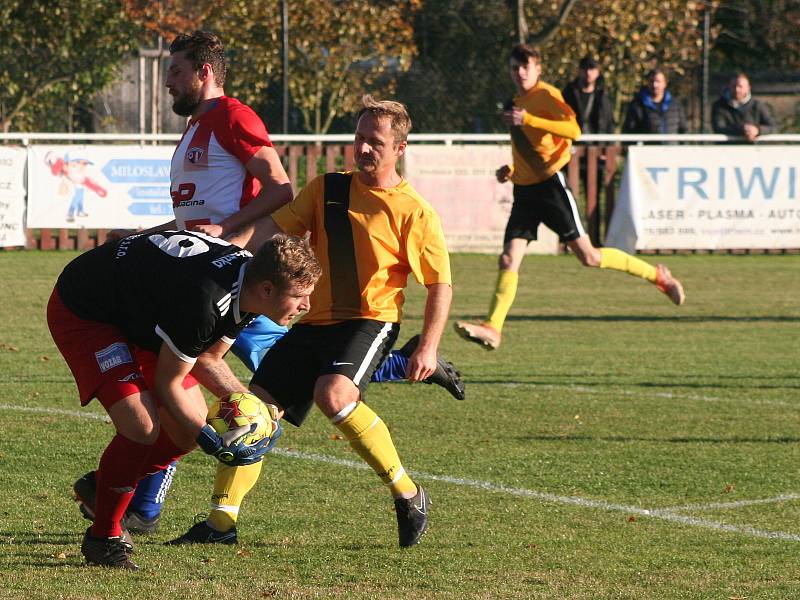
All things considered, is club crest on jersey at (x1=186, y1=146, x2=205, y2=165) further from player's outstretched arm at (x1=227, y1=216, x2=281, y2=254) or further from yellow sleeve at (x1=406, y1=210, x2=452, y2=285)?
yellow sleeve at (x1=406, y1=210, x2=452, y2=285)

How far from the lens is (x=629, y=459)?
7.85m

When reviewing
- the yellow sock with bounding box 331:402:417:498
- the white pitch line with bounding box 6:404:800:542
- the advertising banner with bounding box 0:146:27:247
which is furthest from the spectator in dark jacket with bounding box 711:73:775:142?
the yellow sock with bounding box 331:402:417:498

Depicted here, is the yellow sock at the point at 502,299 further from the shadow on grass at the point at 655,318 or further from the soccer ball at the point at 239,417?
the soccer ball at the point at 239,417

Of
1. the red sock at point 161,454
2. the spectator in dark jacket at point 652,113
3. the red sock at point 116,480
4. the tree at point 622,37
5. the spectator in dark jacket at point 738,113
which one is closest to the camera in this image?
the red sock at point 116,480

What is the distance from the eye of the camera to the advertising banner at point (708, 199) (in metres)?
20.3

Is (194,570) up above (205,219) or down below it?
below

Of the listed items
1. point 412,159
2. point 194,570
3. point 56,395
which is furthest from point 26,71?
point 194,570

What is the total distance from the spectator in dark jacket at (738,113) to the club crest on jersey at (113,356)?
53.8ft

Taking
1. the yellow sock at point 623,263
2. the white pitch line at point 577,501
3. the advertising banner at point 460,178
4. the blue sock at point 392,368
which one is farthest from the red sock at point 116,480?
the advertising banner at point 460,178

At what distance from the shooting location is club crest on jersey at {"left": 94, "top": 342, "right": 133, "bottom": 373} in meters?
5.46

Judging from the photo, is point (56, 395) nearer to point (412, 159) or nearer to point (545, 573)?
point (545, 573)

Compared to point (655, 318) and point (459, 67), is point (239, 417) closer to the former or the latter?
point (655, 318)

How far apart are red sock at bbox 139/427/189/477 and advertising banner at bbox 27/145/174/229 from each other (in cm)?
1359

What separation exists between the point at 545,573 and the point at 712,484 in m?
1.97
